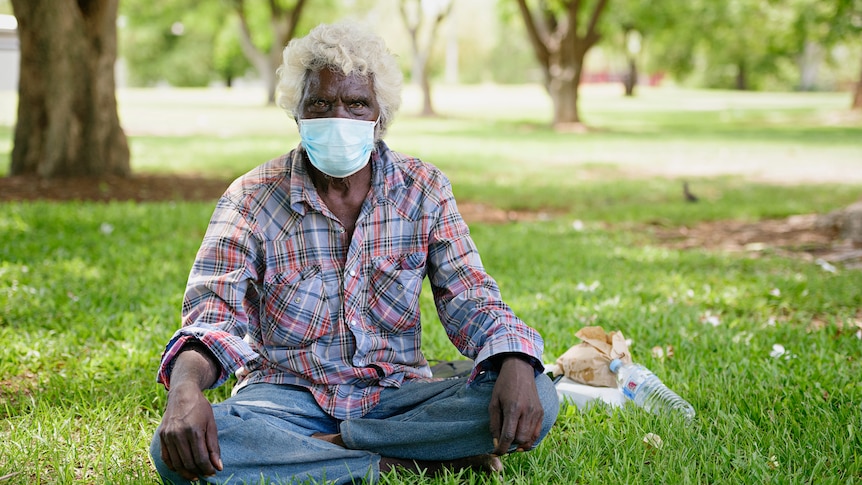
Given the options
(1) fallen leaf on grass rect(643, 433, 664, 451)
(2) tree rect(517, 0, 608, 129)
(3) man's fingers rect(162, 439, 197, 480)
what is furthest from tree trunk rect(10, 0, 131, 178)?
(2) tree rect(517, 0, 608, 129)

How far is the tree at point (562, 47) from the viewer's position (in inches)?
891

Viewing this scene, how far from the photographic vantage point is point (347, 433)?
9.18 feet

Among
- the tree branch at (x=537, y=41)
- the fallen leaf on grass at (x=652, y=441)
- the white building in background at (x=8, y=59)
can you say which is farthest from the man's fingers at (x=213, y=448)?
the white building in background at (x=8, y=59)

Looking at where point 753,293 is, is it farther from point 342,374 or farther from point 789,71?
point 789,71

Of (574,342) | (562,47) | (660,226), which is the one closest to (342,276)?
(574,342)

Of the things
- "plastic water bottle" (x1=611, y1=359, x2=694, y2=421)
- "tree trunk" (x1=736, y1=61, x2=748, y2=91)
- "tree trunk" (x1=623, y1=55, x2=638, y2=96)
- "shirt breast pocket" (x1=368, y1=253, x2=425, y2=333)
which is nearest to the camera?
"shirt breast pocket" (x1=368, y1=253, x2=425, y2=333)

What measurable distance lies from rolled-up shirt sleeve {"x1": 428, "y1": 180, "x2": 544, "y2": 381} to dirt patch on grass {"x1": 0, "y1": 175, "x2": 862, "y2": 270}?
4302mm

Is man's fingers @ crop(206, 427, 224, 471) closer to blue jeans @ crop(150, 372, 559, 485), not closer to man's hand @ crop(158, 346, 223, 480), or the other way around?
man's hand @ crop(158, 346, 223, 480)

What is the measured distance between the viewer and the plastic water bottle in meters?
3.42

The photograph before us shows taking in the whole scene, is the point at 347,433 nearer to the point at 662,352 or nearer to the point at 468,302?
the point at 468,302

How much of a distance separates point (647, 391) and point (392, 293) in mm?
1231

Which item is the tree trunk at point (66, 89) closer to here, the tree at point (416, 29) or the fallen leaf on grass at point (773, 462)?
the fallen leaf on grass at point (773, 462)

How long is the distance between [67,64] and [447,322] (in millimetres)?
7604

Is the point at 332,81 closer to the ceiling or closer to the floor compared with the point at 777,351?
closer to the ceiling
